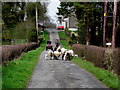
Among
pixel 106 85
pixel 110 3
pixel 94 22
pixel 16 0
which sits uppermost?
pixel 16 0

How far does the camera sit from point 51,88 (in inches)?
377

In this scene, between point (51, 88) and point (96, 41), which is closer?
point (51, 88)

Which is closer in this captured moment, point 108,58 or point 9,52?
point 108,58

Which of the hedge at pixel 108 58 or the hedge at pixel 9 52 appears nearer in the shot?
the hedge at pixel 108 58

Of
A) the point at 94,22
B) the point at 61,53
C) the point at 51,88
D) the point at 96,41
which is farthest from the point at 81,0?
the point at 51,88

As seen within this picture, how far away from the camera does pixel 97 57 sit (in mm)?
16125

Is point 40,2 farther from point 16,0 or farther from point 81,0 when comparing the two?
point 81,0

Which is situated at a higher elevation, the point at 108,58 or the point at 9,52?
the point at 9,52

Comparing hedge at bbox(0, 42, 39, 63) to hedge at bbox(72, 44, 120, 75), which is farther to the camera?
hedge at bbox(0, 42, 39, 63)

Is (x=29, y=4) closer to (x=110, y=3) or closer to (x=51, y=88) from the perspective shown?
(x=110, y=3)

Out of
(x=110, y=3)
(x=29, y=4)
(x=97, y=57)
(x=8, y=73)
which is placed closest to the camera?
(x=8, y=73)

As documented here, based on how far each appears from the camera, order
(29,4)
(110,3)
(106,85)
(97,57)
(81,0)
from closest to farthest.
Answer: (106,85)
(97,57)
(81,0)
(110,3)
(29,4)

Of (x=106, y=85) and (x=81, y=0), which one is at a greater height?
(x=81, y=0)

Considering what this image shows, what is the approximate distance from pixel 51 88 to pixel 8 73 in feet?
10.3
